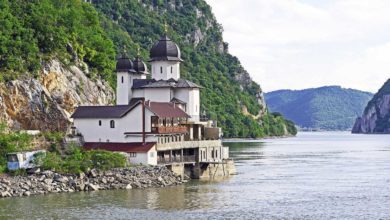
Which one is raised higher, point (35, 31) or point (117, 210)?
point (35, 31)

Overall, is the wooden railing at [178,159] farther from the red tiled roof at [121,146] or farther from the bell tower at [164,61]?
the bell tower at [164,61]

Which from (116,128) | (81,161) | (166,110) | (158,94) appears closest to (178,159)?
(166,110)

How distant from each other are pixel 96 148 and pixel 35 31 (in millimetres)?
25259

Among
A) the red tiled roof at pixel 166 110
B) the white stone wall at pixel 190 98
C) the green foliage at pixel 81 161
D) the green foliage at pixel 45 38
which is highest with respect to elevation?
the green foliage at pixel 45 38

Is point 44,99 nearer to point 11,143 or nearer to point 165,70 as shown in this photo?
point 165,70

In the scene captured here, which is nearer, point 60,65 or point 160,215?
point 160,215

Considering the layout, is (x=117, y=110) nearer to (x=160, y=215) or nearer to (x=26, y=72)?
(x=26, y=72)

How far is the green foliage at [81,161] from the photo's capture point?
68.9 metres

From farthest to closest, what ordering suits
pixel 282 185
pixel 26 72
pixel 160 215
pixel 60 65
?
1. pixel 60 65
2. pixel 26 72
3. pixel 282 185
4. pixel 160 215

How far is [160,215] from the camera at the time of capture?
182ft

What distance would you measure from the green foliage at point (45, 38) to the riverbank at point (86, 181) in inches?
839

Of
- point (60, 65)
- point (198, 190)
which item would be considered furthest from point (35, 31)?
point (198, 190)

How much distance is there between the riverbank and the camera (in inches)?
2544

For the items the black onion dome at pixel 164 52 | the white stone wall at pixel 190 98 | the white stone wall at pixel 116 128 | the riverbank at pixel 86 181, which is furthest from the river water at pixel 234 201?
the black onion dome at pixel 164 52
